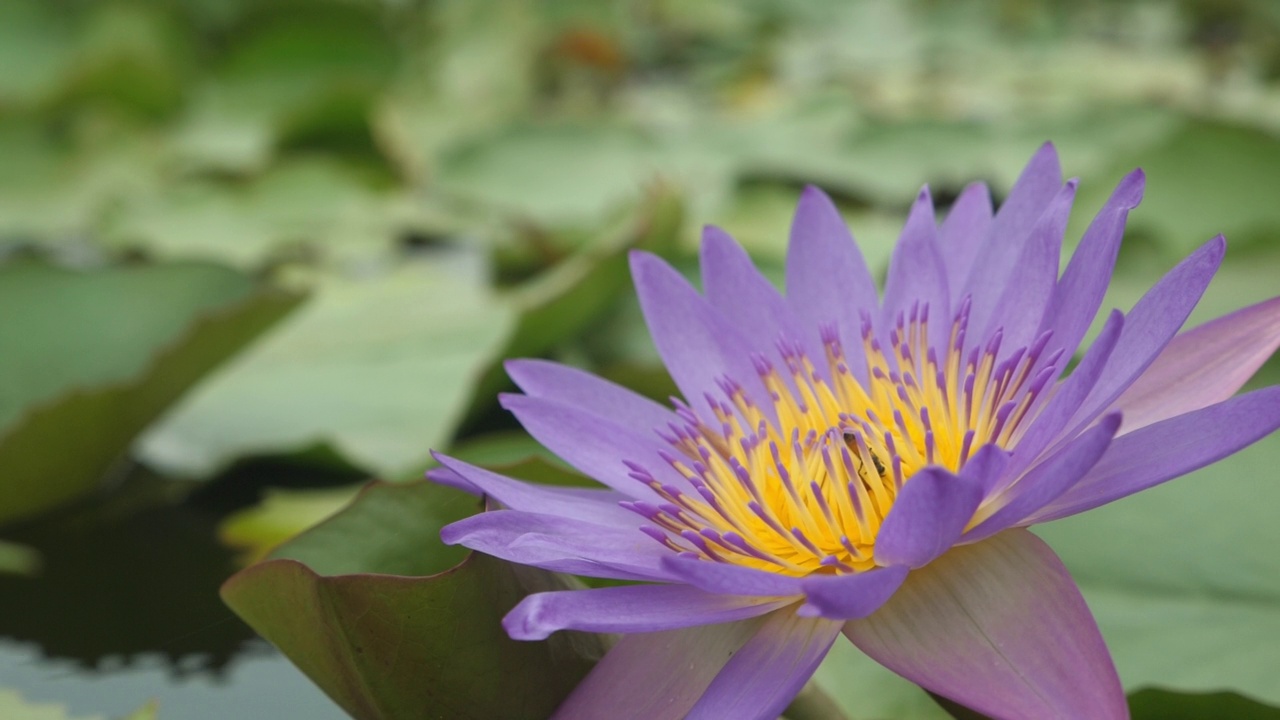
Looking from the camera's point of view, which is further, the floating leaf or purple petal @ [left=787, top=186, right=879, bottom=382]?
the floating leaf

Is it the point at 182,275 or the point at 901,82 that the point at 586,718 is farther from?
the point at 901,82

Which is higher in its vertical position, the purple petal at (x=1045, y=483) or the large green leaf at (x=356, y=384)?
the purple petal at (x=1045, y=483)

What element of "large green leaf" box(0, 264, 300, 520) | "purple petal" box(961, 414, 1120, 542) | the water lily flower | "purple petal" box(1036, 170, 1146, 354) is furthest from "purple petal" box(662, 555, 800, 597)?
"large green leaf" box(0, 264, 300, 520)

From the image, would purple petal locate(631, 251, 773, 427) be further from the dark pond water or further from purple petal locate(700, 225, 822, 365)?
the dark pond water

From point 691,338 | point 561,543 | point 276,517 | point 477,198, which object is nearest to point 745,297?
point 691,338

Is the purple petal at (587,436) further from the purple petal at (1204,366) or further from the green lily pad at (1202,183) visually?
the green lily pad at (1202,183)

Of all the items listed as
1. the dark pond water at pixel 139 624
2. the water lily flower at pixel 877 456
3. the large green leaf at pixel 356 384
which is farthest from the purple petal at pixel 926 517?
the large green leaf at pixel 356 384

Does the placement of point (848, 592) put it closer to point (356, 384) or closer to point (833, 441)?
point (833, 441)
